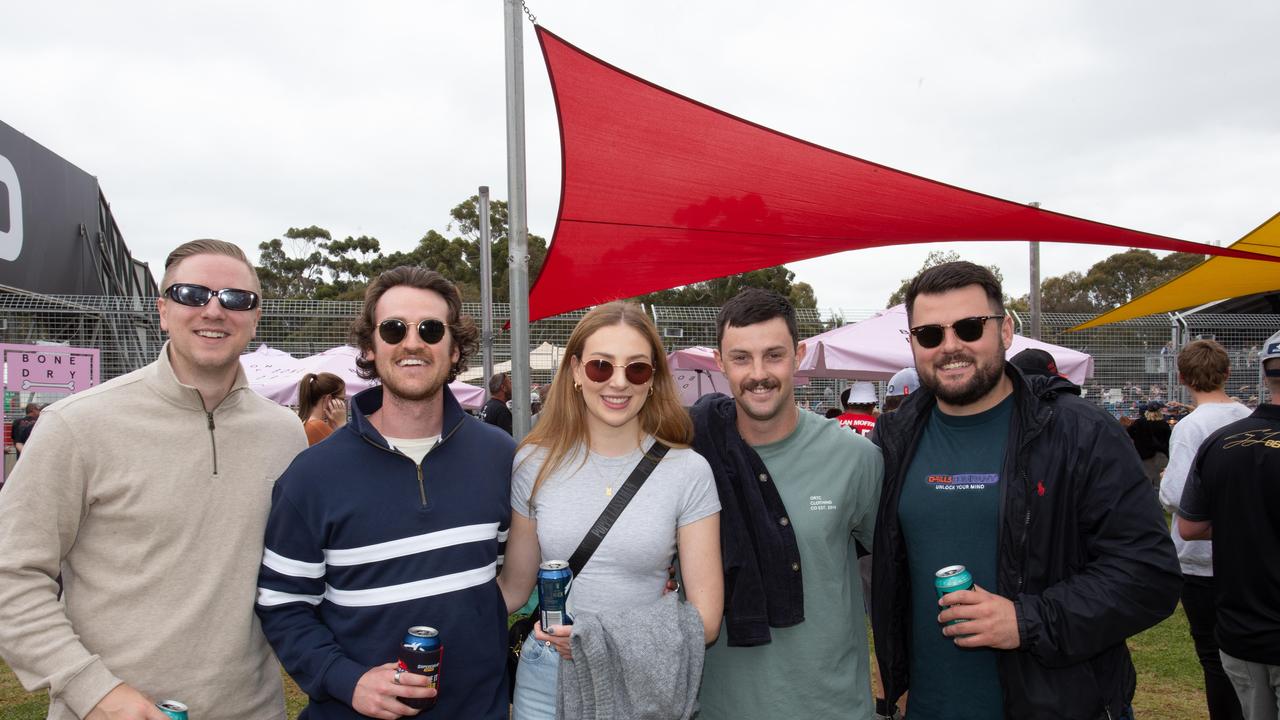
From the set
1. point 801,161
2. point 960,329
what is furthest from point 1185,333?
point 960,329

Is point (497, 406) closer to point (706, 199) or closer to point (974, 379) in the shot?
point (706, 199)

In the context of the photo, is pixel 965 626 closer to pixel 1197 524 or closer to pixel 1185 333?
pixel 1197 524

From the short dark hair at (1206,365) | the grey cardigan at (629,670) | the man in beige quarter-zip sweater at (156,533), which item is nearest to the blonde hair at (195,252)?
the man in beige quarter-zip sweater at (156,533)

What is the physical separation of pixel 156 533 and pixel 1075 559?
2.46m

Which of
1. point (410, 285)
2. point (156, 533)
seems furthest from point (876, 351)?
point (156, 533)

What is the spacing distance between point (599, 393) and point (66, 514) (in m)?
1.40

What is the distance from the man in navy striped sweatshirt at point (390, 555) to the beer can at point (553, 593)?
27 centimetres

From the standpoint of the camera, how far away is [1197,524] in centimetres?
353

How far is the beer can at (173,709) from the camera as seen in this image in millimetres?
1896

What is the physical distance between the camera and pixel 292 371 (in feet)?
32.7

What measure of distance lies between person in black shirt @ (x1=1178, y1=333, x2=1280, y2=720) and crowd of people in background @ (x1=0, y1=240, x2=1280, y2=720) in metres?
1.46

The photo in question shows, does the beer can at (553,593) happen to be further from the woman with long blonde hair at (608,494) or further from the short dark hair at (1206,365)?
the short dark hair at (1206,365)

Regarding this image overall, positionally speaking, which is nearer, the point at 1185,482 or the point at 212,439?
the point at 212,439

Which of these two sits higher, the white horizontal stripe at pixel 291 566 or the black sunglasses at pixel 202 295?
the black sunglasses at pixel 202 295
